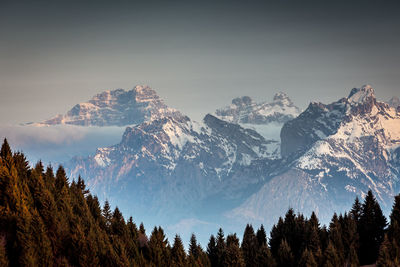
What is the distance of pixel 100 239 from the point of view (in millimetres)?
140125

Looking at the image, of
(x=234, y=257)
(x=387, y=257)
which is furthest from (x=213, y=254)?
(x=387, y=257)

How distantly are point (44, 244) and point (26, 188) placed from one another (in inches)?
769

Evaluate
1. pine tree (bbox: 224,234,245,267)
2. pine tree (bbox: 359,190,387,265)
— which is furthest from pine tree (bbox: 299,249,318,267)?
pine tree (bbox: 359,190,387,265)

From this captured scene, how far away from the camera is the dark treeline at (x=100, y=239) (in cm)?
12706

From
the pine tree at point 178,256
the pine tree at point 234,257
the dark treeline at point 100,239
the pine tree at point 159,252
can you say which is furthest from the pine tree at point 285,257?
the pine tree at point 159,252

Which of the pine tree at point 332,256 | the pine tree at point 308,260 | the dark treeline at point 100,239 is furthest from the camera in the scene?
the pine tree at point 332,256

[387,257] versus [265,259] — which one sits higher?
[265,259]

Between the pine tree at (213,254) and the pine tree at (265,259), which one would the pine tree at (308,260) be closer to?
the pine tree at (265,259)

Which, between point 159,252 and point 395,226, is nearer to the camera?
point 159,252

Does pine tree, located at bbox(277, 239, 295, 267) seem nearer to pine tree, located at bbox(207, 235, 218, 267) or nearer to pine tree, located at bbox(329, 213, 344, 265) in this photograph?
pine tree, located at bbox(329, 213, 344, 265)

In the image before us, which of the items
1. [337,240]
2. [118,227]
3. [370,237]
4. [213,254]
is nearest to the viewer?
[118,227]

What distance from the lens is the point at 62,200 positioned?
506 feet

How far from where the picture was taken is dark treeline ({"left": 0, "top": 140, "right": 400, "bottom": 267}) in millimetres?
127062

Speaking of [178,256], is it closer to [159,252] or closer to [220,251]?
[159,252]
